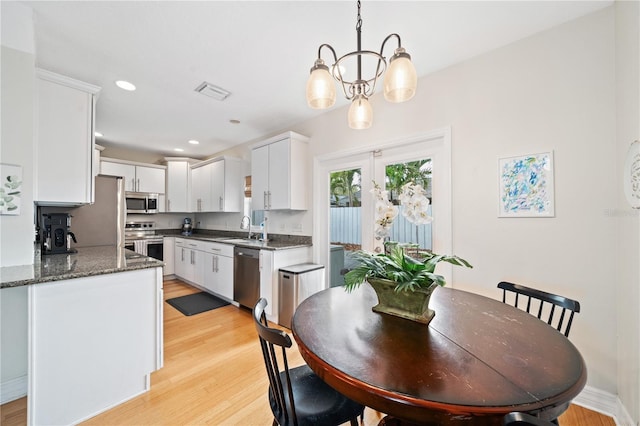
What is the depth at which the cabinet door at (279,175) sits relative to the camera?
3.33 meters

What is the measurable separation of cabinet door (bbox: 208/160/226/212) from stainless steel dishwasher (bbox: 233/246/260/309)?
1.37 m

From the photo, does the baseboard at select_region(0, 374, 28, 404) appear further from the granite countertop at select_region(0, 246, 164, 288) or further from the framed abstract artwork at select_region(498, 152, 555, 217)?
the framed abstract artwork at select_region(498, 152, 555, 217)

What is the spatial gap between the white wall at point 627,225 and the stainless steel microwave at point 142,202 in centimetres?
618

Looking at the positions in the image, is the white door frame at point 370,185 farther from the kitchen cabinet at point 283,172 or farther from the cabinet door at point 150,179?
the cabinet door at point 150,179

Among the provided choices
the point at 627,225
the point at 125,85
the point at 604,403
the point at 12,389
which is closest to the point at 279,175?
the point at 125,85

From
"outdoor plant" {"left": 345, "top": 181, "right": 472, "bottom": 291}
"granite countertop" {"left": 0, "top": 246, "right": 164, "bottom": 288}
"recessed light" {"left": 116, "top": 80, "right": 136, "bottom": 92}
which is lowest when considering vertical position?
"granite countertop" {"left": 0, "top": 246, "right": 164, "bottom": 288}

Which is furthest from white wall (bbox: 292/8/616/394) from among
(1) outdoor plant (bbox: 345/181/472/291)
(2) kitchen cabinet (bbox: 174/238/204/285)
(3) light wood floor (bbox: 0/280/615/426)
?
(2) kitchen cabinet (bbox: 174/238/204/285)

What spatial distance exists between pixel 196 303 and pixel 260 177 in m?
2.08

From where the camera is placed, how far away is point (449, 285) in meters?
2.24

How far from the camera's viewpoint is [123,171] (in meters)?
4.62

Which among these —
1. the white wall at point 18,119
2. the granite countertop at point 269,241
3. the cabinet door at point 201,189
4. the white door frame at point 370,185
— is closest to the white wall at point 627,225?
the white door frame at point 370,185

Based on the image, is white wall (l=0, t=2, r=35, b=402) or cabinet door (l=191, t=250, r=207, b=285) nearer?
white wall (l=0, t=2, r=35, b=402)

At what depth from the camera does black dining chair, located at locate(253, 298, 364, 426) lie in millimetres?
949

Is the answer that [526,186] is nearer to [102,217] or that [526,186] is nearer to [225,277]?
[225,277]
